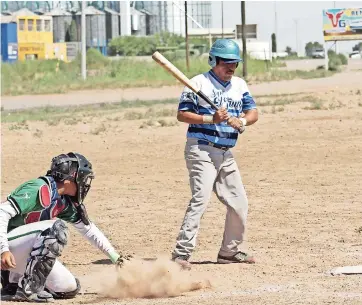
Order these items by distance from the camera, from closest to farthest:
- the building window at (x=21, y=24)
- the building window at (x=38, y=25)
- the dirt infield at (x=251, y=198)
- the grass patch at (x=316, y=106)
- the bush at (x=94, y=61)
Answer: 1. the dirt infield at (x=251, y=198)
2. the grass patch at (x=316, y=106)
3. the bush at (x=94, y=61)
4. the building window at (x=21, y=24)
5. the building window at (x=38, y=25)

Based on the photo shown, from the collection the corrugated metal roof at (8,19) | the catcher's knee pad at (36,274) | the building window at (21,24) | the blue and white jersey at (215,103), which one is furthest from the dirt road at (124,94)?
the corrugated metal roof at (8,19)

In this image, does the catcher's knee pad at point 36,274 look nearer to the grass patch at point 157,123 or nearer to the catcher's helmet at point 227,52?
the catcher's helmet at point 227,52

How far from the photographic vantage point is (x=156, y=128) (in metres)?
22.0

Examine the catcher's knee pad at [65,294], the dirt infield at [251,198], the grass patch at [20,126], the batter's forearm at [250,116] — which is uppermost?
the batter's forearm at [250,116]

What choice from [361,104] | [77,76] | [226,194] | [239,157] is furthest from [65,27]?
[226,194]

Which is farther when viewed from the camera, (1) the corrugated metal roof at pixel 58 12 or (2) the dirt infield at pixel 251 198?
(1) the corrugated metal roof at pixel 58 12

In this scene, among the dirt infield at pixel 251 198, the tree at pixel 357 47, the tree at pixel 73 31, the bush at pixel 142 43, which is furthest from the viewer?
the tree at pixel 357 47

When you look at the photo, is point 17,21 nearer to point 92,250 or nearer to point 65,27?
point 65,27

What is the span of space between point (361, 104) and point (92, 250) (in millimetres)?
16552

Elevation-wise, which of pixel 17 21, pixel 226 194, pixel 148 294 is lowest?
pixel 148 294

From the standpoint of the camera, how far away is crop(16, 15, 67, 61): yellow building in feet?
295

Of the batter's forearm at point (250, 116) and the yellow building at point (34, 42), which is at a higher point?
the yellow building at point (34, 42)

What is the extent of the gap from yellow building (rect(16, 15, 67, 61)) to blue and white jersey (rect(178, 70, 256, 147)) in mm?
80062

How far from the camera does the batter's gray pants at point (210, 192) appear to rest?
8.77 m
